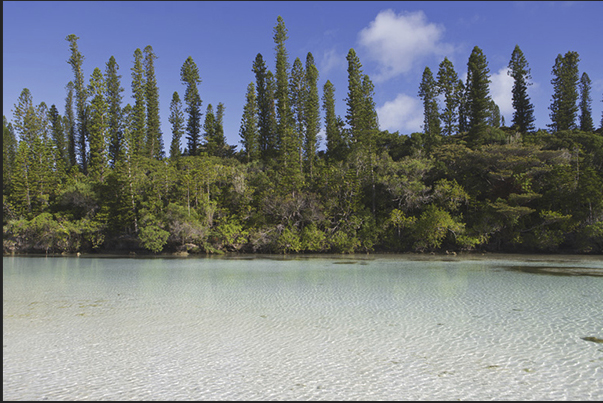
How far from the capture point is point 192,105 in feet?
130

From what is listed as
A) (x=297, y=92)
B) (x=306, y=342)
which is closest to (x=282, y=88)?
(x=297, y=92)

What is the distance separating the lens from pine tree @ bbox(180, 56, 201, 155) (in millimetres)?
39375

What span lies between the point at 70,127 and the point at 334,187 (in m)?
34.9

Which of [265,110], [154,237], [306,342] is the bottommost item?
[306,342]

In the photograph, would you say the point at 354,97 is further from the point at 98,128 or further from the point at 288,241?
the point at 98,128

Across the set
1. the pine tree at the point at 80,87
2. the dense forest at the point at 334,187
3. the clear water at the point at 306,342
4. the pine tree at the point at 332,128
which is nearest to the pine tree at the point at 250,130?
the dense forest at the point at 334,187

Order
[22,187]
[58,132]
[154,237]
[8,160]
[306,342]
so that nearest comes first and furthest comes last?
[306,342] < [154,237] < [22,187] < [8,160] < [58,132]

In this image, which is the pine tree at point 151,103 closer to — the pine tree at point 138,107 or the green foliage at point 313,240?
the pine tree at point 138,107

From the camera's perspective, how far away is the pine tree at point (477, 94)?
96.4ft

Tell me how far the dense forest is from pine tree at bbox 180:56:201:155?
4316mm

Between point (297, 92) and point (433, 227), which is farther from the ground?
point (297, 92)

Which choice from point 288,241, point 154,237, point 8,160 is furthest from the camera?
point 8,160

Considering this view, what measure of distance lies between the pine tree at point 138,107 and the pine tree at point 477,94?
26.9 metres

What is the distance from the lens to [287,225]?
25516 mm
